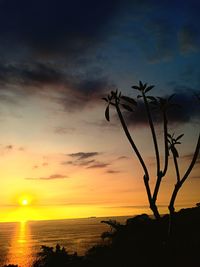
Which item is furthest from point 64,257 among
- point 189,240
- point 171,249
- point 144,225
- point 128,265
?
point 144,225

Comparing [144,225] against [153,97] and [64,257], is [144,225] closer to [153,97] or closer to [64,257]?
[64,257]

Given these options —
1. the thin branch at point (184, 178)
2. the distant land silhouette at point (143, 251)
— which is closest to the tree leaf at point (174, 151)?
the thin branch at point (184, 178)

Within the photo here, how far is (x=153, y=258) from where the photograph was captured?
2812 centimetres

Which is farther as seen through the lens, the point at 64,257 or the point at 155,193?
the point at 64,257

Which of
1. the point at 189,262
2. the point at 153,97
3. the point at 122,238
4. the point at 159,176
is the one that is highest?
the point at 153,97

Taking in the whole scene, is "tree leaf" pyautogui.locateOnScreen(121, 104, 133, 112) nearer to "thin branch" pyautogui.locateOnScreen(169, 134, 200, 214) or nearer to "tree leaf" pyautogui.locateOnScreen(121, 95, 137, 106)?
"tree leaf" pyautogui.locateOnScreen(121, 95, 137, 106)

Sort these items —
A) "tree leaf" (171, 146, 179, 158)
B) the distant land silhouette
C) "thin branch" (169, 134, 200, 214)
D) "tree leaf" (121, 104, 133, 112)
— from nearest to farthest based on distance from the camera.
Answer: "thin branch" (169, 134, 200, 214)
"tree leaf" (121, 104, 133, 112)
the distant land silhouette
"tree leaf" (171, 146, 179, 158)

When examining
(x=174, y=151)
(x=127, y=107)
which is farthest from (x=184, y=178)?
(x=127, y=107)

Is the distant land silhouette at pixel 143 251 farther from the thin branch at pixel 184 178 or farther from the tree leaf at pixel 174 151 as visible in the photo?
the tree leaf at pixel 174 151

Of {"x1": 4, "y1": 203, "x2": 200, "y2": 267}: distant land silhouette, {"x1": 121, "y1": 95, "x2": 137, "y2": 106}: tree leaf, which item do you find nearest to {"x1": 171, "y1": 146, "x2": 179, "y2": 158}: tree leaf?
{"x1": 4, "y1": 203, "x2": 200, "y2": 267}: distant land silhouette

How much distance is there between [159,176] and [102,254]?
11.8 metres

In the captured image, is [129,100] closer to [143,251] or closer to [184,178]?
[184,178]

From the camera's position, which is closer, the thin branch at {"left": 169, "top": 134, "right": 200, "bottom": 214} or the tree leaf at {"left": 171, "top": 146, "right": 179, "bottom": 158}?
the thin branch at {"left": 169, "top": 134, "right": 200, "bottom": 214}

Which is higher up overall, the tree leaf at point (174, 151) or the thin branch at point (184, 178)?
the tree leaf at point (174, 151)
